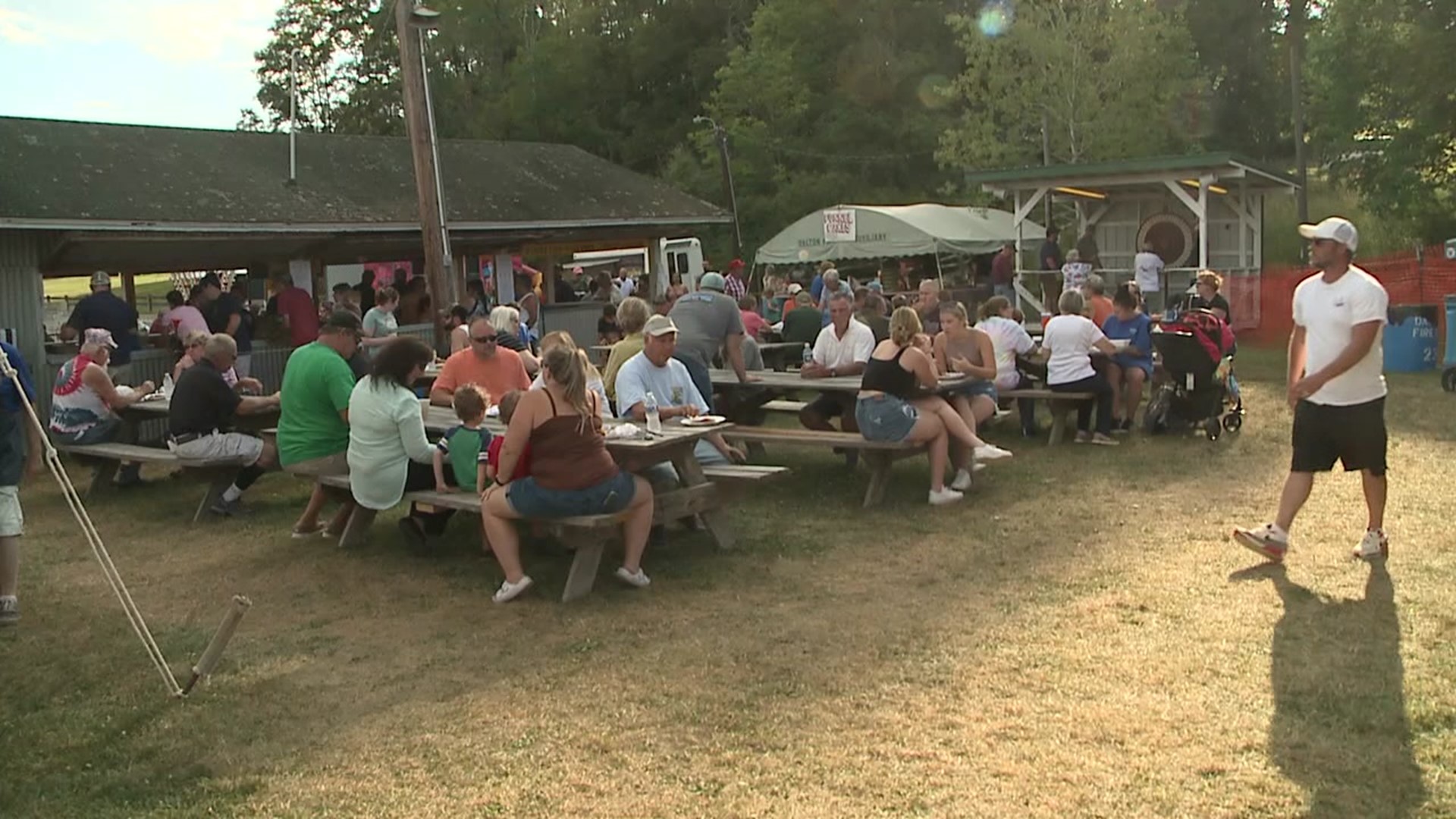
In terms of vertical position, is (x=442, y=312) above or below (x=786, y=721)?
above

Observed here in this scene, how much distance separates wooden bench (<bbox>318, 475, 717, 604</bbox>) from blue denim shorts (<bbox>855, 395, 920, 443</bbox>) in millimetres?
1549

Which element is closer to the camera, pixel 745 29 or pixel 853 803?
pixel 853 803

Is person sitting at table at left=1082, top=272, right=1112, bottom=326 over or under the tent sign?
under

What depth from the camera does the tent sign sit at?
2847cm

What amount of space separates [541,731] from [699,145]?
4348 centimetres

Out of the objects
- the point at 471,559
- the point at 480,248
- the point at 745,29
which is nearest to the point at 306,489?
the point at 471,559

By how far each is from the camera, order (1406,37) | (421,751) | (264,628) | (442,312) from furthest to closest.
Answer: (1406,37)
(442,312)
(264,628)
(421,751)

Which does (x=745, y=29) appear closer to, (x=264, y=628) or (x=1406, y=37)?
(x=1406, y=37)

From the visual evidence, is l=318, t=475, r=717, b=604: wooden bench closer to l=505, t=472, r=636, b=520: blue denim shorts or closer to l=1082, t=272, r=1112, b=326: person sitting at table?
l=505, t=472, r=636, b=520: blue denim shorts

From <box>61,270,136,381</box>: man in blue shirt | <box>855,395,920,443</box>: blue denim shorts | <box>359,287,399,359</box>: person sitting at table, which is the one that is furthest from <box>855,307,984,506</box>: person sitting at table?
<box>61,270,136,381</box>: man in blue shirt

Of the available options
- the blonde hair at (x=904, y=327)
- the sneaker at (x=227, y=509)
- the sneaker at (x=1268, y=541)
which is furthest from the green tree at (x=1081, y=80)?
the sneaker at (x=1268, y=541)

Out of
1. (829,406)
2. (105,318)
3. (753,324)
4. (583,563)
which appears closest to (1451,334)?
(753,324)

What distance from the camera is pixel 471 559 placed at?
719 centimetres

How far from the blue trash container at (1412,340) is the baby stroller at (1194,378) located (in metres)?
5.10
